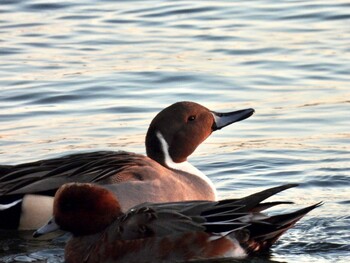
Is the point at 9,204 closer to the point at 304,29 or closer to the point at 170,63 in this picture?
the point at 170,63

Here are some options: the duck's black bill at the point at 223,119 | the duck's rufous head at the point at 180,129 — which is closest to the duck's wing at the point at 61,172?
the duck's rufous head at the point at 180,129

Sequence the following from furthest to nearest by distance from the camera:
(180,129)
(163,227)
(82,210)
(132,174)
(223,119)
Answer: (223,119) → (180,129) → (132,174) → (82,210) → (163,227)

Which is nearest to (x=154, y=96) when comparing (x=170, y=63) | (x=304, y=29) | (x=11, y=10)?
(x=170, y=63)

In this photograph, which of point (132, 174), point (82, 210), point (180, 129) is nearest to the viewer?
point (82, 210)

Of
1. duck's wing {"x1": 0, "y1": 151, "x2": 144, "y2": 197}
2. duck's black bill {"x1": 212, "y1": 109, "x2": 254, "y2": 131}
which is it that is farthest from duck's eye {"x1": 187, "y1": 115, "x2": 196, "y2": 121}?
duck's wing {"x1": 0, "y1": 151, "x2": 144, "y2": 197}

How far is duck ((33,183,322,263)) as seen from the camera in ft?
26.1

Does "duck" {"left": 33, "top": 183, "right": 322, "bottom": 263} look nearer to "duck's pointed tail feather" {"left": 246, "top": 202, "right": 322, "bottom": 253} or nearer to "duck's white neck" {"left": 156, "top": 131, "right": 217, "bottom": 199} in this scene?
"duck's pointed tail feather" {"left": 246, "top": 202, "right": 322, "bottom": 253}

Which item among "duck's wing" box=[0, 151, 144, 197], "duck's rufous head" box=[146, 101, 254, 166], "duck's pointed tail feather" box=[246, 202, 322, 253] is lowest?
"duck's pointed tail feather" box=[246, 202, 322, 253]

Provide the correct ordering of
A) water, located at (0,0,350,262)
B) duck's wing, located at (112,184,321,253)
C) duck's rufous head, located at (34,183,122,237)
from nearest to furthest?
duck's wing, located at (112,184,321,253), duck's rufous head, located at (34,183,122,237), water, located at (0,0,350,262)

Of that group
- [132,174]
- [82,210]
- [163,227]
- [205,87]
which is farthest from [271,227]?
[205,87]

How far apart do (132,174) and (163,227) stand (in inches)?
51.2

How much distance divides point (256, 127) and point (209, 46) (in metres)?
2.77

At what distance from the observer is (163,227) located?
7.96 m

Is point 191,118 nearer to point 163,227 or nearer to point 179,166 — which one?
point 179,166
